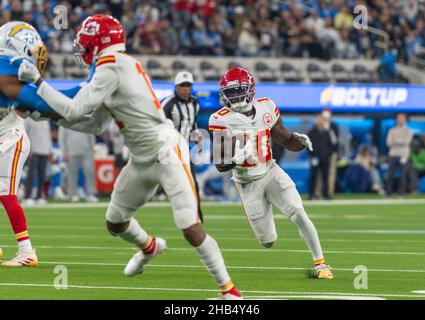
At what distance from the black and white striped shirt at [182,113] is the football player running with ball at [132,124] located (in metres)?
6.79

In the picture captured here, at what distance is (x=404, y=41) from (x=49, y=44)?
10.6 metres

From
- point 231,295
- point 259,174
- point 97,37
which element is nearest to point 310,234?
point 259,174

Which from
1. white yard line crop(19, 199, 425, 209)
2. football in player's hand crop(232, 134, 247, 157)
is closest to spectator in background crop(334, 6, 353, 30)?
white yard line crop(19, 199, 425, 209)

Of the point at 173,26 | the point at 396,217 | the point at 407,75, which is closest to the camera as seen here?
the point at 396,217

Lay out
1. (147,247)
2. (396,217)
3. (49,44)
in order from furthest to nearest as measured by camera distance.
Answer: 1. (49,44)
2. (396,217)
3. (147,247)

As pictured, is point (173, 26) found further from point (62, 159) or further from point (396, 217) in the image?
point (396, 217)

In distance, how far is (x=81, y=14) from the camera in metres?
25.8

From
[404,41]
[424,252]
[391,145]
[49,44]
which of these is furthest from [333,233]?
[404,41]

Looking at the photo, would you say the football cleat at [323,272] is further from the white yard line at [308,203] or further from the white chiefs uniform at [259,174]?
the white yard line at [308,203]

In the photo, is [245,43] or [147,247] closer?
[147,247]

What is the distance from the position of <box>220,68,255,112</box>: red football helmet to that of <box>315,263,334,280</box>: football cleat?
157cm

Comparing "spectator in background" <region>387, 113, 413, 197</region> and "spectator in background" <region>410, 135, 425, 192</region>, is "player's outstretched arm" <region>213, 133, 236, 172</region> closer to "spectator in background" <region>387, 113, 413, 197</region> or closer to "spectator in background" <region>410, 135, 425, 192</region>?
"spectator in background" <region>387, 113, 413, 197</region>

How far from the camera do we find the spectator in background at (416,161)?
25.9m

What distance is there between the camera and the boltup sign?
Answer: 24.5m
